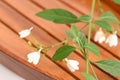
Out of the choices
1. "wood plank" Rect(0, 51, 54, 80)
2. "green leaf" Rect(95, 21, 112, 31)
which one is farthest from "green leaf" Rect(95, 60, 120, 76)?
"wood plank" Rect(0, 51, 54, 80)

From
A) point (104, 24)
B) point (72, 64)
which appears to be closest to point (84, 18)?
point (104, 24)

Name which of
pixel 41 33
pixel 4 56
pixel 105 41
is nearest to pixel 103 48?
pixel 105 41

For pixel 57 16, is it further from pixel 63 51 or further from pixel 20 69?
pixel 20 69

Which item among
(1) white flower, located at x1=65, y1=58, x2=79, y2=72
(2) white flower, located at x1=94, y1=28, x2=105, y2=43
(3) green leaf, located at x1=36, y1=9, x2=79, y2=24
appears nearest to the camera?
(3) green leaf, located at x1=36, y1=9, x2=79, y2=24

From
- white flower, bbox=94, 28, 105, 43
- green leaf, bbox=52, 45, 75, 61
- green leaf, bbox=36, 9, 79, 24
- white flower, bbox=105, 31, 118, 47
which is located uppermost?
white flower, bbox=94, 28, 105, 43

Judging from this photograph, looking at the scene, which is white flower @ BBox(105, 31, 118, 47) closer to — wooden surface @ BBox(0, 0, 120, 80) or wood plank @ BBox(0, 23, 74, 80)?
wooden surface @ BBox(0, 0, 120, 80)

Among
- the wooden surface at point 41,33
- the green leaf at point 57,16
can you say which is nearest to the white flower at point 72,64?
the wooden surface at point 41,33

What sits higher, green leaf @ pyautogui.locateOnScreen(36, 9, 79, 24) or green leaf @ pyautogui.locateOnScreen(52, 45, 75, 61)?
green leaf @ pyautogui.locateOnScreen(36, 9, 79, 24)
